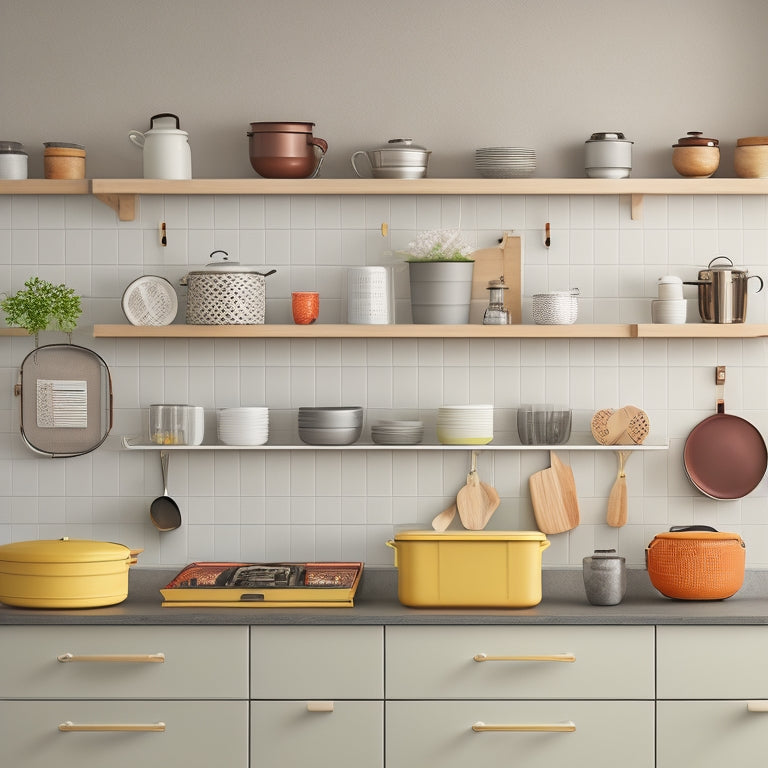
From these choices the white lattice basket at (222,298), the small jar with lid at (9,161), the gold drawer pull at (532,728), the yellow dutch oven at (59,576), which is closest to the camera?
the gold drawer pull at (532,728)

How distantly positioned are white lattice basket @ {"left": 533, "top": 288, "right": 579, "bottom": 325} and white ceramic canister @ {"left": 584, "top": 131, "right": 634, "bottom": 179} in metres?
0.40

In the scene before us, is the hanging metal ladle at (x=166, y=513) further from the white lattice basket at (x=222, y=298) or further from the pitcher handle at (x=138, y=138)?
the pitcher handle at (x=138, y=138)

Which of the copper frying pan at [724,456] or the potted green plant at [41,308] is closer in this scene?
the potted green plant at [41,308]

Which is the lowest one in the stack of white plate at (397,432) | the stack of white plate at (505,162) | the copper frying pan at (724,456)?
the copper frying pan at (724,456)

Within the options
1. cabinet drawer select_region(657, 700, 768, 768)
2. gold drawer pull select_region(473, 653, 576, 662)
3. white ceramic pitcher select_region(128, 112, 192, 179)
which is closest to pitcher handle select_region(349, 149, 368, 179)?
white ceramic pitcher select_region(128, 112, 192, 179)

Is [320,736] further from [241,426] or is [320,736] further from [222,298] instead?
[222,298]

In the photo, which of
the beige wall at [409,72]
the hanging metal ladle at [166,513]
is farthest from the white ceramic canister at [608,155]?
the hanging metal ladle at [166,513]

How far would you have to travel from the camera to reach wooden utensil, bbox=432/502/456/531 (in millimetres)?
3355

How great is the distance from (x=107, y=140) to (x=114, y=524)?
4.09ft

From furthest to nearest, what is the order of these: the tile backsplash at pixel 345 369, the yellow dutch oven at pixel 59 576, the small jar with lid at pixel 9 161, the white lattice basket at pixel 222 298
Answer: the tile backsplash at pixel 345 369
the small jar with lid at pixel 9 161
the white lattice basket at pixel 222 298
the yellow dutch oven at pixel 59 576

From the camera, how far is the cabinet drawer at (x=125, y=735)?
9.36ft

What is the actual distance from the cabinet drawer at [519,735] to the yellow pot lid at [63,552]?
0.91m

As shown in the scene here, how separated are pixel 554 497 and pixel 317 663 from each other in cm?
97

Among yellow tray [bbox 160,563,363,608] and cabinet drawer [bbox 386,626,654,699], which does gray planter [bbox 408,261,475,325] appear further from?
cabinet drawer [bbox 386,626,654,699]
